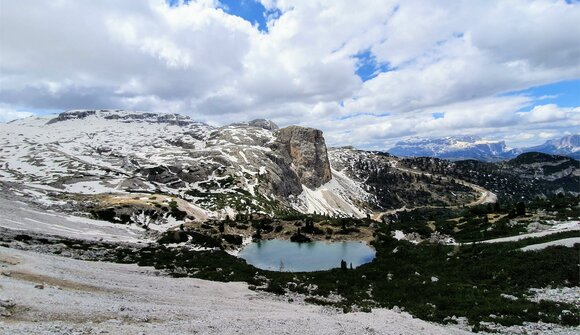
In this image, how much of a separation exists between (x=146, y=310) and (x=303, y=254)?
193 ft

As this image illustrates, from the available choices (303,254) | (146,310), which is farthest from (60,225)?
(146,310)

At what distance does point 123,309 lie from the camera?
1053 inches

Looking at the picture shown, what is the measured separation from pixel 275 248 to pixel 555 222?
58093mm

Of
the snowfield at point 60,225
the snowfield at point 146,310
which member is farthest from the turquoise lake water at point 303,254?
the snowfield at point 146,310

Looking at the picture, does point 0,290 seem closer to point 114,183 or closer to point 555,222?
point 555,222

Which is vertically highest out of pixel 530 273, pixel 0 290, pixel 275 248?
pixel 0 290

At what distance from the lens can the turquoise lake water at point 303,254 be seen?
239 feet

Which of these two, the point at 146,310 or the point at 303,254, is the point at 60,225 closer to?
the point at 303,254

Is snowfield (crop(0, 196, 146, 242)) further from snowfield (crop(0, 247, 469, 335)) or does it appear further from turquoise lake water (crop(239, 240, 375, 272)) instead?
snowfield (crop(0, 247, 469, 335))

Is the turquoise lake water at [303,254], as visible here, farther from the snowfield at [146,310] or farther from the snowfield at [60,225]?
the snowfield at [146,310]

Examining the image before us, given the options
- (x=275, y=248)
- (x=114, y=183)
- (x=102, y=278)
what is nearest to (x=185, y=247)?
(x=275, y=248)

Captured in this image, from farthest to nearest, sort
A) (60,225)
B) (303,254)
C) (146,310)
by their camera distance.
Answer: (60,225) < (303,254) < (146,310)

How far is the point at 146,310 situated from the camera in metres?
27.7

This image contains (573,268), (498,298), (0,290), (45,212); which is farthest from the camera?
(45,212)
